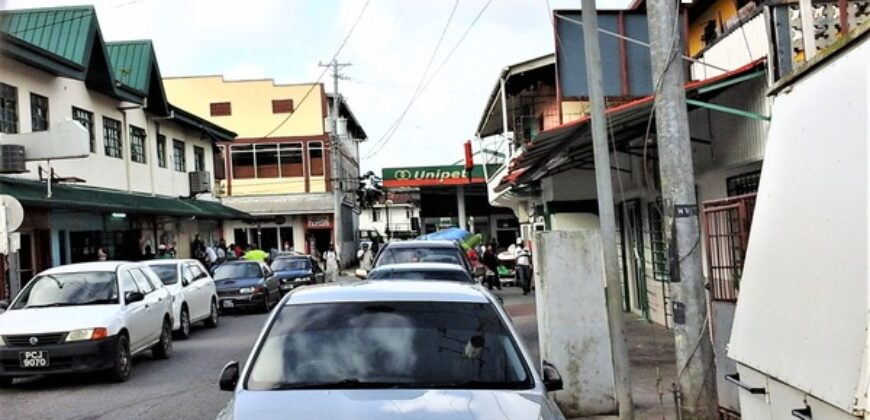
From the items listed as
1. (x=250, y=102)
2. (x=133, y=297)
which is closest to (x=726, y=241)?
(x=133, y=297)

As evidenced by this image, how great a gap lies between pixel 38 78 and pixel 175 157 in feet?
39.6

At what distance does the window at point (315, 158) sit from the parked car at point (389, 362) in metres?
49.6

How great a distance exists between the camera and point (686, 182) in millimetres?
7180

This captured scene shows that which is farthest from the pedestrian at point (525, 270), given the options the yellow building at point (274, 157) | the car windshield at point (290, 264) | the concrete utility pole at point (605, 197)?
the yellow building at point (274, 157)

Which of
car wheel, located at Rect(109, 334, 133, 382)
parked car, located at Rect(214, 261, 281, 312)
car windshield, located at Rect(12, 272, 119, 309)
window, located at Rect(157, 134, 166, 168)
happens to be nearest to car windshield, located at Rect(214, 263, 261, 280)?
parked car, located at Rect(214, 261, 281, 312)

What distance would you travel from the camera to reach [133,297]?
1221 cm

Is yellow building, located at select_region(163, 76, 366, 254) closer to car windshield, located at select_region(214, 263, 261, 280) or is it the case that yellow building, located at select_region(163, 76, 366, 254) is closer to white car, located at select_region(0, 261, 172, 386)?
car windshield, located at select_region(214, 263, 261, 280)

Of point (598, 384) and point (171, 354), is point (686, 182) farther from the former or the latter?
point (171, 354)

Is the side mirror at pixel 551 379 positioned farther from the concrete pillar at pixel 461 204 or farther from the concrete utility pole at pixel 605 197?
the concrete pillar at pixel 461 204

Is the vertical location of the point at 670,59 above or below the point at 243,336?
above

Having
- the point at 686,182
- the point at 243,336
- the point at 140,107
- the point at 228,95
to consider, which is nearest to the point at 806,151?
the point at 686,182

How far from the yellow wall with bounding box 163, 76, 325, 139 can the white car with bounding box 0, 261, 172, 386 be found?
4211 cm

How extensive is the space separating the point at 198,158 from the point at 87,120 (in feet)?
41.3

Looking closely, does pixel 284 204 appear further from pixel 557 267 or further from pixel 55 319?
pixel 557 267
